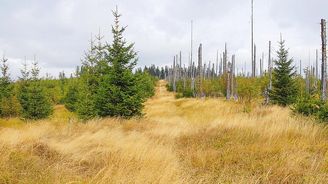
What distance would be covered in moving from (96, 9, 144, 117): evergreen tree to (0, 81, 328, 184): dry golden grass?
6.97 metres

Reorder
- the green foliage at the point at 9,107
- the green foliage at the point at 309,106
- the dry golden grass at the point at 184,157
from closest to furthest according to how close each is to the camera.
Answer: the dry golden grass at the point at 184,157, the green foliage at the point at 309,106, the green foliage at the point at 9,107

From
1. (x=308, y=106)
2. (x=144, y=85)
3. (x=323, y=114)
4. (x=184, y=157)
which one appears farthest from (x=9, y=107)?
(x=184, y=157)

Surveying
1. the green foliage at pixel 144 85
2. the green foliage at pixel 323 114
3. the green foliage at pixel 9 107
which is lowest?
the green foliage at pixel 9 107

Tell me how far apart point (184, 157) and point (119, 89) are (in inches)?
432

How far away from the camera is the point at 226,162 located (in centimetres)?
664

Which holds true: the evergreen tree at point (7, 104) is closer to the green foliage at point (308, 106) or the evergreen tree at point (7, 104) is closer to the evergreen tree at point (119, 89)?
the evergreen tree at point (119, 89)

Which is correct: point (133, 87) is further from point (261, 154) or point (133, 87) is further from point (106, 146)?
point (261, 154)

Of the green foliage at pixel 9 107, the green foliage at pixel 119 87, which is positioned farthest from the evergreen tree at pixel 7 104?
the green foliage at pixel 119 87

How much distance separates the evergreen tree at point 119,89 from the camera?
1759cm

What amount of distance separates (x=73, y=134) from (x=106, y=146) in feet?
9.59

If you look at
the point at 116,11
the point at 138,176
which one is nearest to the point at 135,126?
the point at 138,176

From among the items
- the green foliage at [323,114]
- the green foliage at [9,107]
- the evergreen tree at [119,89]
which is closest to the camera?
the green foliage at [323,114]

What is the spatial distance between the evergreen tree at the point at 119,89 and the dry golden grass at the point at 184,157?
6.97 meters

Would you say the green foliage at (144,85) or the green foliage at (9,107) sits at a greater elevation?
the green foliage at (144,85)
